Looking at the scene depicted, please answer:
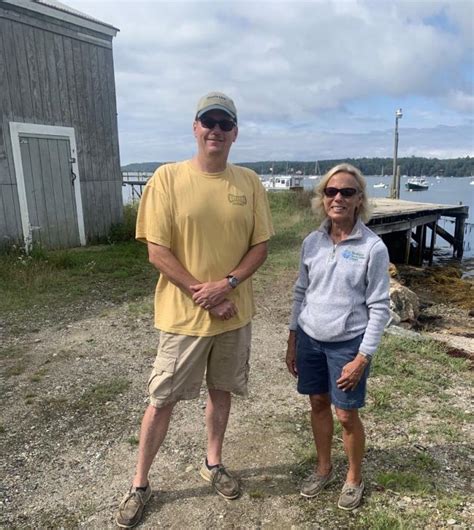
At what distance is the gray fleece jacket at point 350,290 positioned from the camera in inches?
91.0

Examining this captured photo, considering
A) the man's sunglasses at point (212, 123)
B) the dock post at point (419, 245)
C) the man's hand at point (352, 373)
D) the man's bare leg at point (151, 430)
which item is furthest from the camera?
the dock post at point (419, 245)

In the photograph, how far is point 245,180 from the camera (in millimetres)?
2590

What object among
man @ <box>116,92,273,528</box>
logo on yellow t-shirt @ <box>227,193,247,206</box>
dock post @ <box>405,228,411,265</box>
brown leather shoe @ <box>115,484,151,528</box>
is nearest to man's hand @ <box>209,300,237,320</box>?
man @ <box>116,92,273,528</box>

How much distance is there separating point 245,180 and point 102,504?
2.04 meters

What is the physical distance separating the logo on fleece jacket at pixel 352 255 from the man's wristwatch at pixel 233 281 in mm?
572

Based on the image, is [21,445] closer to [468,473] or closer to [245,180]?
[245,180]

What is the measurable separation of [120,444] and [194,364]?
1.21 m

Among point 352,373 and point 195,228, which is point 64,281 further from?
point 352,373

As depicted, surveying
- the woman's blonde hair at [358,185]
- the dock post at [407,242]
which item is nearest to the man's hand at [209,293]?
the woman's blonde hair at [358,185]

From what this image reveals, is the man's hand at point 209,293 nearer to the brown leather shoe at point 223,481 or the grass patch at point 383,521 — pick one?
the brown leather shoe at point 223,481

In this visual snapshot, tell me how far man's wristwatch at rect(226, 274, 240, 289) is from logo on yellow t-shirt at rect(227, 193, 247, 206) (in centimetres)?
39

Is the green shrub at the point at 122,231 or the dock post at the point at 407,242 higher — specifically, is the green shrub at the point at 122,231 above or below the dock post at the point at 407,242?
above

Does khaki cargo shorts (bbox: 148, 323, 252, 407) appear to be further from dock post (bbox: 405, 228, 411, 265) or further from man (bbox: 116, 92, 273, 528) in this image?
dock post (bbox: 405, 228, 411, 265)

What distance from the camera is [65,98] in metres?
9.47
